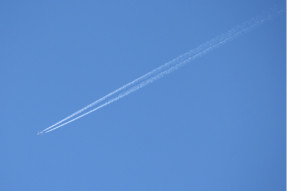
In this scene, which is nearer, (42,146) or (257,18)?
(257,18)

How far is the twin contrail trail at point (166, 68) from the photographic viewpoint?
127cm

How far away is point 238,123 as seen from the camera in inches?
51.3

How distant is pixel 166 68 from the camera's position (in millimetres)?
1312

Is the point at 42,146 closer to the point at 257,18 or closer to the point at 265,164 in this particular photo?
the point at 265,164

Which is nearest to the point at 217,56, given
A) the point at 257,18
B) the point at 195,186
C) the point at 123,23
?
the point at 257,18

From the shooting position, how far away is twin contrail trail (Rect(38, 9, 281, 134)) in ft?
4.17

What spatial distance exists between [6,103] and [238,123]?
52.0 inches

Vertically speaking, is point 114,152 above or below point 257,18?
below

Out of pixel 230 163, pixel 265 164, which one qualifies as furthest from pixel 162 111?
pixel 265 164

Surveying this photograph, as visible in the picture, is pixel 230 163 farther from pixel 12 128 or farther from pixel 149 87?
pixel 12 128
